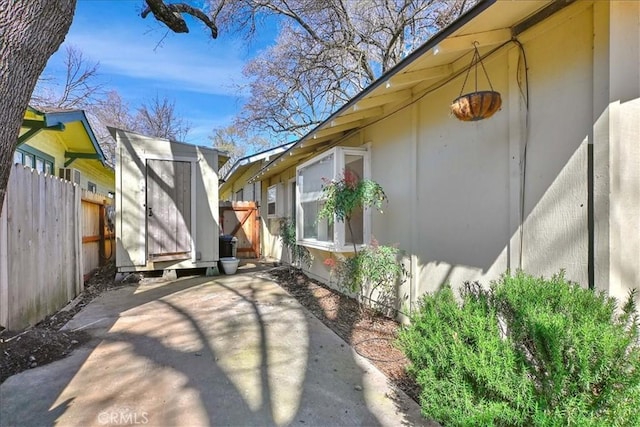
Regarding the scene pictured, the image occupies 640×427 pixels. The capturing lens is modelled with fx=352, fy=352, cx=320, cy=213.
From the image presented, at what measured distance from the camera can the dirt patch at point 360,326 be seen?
3.15m

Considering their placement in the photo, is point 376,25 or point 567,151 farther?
point 376,25

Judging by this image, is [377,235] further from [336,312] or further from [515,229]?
[515,229]

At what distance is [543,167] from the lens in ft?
8.34

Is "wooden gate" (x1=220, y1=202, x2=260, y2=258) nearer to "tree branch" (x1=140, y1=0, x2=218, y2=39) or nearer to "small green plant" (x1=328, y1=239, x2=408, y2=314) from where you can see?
"tree branch" (x1=140, y1=0, x2=218, y2=39)

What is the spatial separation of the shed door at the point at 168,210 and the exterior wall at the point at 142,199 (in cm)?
11

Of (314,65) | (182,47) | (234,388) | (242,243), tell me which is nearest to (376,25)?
(314,65)

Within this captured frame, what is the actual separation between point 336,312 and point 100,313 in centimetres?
322

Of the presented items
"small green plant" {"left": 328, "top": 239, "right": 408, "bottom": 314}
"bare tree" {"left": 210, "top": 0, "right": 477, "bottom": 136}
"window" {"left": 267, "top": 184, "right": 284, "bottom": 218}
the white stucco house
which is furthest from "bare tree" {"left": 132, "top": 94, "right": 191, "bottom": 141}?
the white stucco house

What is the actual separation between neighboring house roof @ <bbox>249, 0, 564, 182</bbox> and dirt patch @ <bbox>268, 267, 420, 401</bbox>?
252 centimetres

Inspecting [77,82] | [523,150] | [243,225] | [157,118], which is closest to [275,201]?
[243,225]

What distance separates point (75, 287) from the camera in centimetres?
553

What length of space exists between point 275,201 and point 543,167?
838 cm

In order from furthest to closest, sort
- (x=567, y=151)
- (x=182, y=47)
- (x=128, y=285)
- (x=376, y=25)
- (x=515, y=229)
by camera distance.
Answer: (x=376, y=25) < (x=182, y=47) < (x=128, y=285) < (x=515, y=229) < (x=567, y=151)

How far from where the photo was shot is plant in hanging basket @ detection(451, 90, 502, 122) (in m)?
2.54
